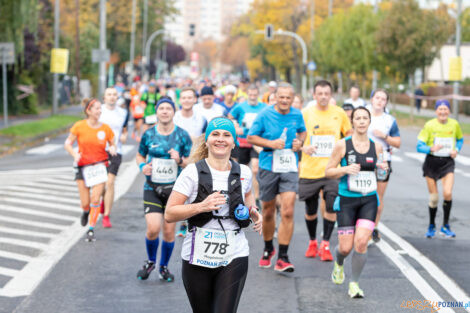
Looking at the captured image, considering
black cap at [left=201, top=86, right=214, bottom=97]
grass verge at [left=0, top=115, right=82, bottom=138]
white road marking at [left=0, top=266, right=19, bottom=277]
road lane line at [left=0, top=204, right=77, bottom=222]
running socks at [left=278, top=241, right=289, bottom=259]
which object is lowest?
grass verge at [left=0, top=115, right=82, bottom=138]

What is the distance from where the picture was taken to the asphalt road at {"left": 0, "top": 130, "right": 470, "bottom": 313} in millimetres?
7219

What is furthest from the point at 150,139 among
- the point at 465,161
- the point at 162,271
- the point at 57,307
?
the point at 465,161

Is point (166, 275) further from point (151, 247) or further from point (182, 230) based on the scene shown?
point (182, 230)

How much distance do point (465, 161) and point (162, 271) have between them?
50.2 ft

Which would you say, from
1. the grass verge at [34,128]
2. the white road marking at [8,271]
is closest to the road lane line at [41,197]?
the white road marking at [8,271]

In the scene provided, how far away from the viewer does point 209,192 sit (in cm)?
502

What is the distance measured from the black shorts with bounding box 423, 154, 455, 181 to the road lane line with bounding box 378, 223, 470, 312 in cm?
94

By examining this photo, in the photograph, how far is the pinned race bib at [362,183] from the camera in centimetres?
747

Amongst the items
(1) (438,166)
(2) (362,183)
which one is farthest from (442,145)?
(2) (362,183)

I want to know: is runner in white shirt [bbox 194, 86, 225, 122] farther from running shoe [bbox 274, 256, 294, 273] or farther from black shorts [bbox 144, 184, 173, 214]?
black shorts [bbox 144, 184, 173, 214]

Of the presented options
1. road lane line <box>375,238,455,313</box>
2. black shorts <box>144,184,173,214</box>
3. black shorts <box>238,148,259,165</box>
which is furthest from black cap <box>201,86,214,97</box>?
black shorts <box>144,184,173,214</box>

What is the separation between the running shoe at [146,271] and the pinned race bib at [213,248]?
3.12m

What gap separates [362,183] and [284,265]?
1.43 metres

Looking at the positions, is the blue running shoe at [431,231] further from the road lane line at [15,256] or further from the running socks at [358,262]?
the road lane line at [15,256]
